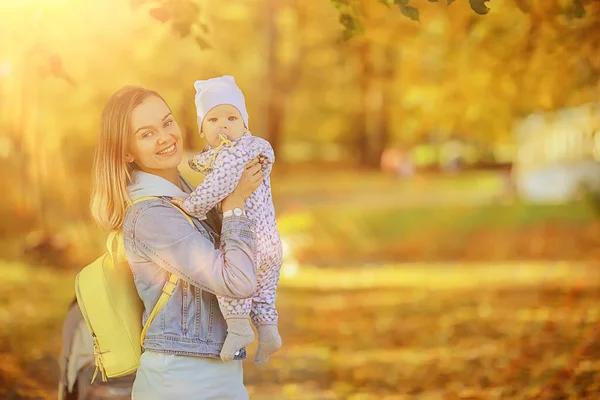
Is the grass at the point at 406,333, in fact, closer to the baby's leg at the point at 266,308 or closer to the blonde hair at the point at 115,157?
the baby's leg at the point at 266,308

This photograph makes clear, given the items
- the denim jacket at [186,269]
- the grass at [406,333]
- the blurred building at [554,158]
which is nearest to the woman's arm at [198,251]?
the denim jacket at [186,269]

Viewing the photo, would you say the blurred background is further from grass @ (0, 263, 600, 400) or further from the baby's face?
the baby's face

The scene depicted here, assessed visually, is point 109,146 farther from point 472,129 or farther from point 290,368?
point 472,129

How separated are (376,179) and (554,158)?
84.0 inches

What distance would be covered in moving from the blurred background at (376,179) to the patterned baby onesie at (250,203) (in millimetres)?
3326

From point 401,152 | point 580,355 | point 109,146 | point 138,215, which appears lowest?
point 580,355

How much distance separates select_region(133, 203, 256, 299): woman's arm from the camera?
2168mm

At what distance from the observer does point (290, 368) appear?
6.39 m

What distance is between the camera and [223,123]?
237 centimetres

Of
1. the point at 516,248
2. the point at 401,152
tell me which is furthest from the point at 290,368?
the point at 516,248

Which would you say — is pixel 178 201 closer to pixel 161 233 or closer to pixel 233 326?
pixel 161 233

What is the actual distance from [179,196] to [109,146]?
0.24 meters

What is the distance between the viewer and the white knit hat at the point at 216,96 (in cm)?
237

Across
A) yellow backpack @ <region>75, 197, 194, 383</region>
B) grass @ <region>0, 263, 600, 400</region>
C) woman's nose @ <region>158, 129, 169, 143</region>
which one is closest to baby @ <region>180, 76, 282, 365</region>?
woman's nose @ <region>158, 129, 169, 143</region>
